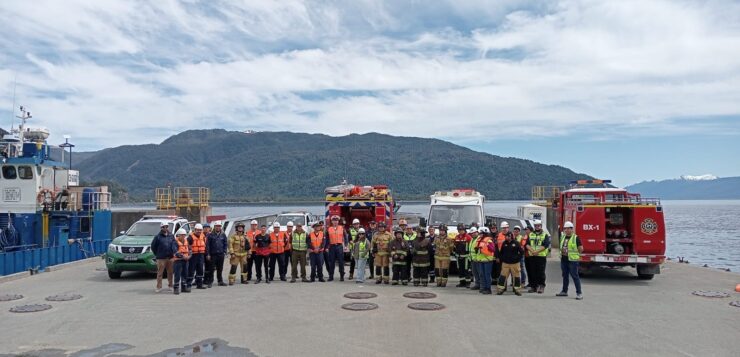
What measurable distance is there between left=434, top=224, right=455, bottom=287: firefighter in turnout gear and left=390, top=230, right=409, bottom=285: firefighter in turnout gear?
0.78m

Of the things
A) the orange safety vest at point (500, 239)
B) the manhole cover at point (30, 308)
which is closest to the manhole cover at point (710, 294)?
the orange safety vest at point (500, 239)

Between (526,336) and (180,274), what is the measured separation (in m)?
7.93

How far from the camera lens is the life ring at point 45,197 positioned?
2325cm

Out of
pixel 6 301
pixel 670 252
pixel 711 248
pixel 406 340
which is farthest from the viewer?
pixel 711 248

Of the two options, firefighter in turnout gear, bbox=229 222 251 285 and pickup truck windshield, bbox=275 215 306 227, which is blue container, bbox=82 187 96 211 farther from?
firefighter in turnout gear, bbox=229 222 251 285

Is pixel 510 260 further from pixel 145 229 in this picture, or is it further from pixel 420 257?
pixel 145 229

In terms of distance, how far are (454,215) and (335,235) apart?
4544mm

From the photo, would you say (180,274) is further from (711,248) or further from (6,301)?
(711,248)

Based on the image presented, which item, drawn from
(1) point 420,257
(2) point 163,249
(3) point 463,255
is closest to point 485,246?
(3) point 463,255

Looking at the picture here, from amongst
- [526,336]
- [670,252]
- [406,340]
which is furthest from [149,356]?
[670,252]

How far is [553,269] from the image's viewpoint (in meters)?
17.8

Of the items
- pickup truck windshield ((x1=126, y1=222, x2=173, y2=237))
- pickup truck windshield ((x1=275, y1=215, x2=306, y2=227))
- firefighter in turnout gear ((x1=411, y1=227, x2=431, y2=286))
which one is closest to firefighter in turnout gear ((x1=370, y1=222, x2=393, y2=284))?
firefighter in turnout gear ((x1=411, y1=227, x2=431, y2=286))

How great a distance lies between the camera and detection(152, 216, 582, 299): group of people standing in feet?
42.7

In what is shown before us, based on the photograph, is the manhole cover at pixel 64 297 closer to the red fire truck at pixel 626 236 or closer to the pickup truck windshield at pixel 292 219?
the pickup truck windshield at pixel 292 219
